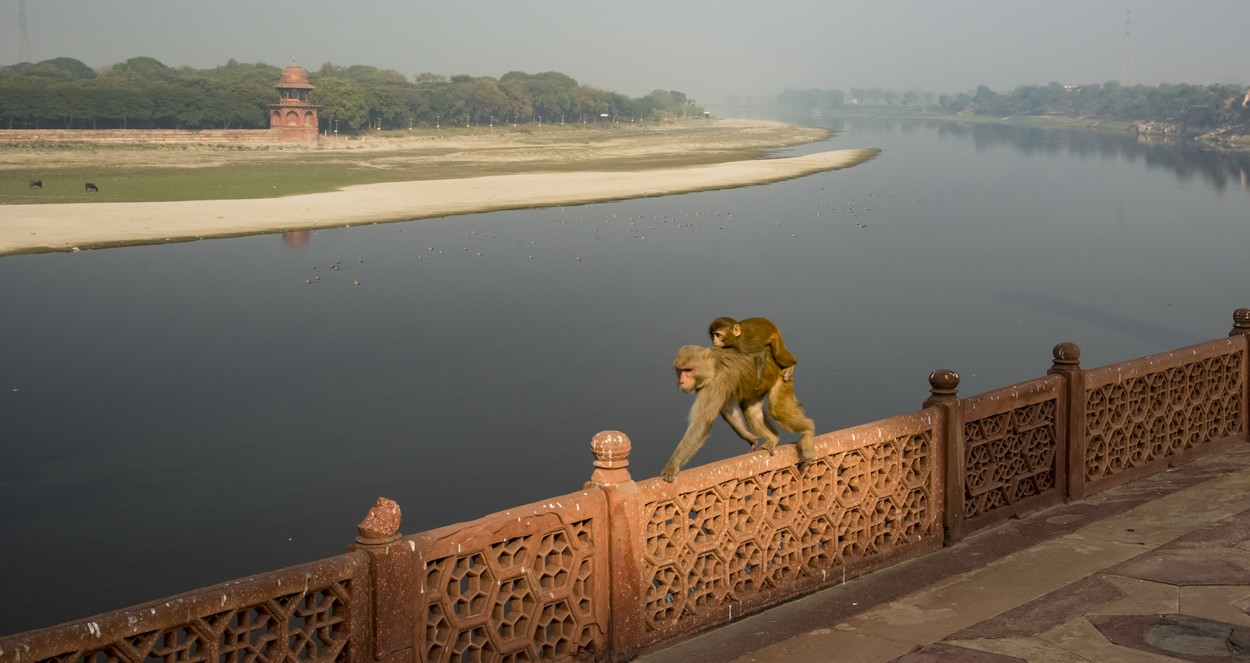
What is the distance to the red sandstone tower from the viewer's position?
322 ft

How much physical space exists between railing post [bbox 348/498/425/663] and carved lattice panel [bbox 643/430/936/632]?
1286mm

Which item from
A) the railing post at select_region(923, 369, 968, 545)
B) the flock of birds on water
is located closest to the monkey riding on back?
the railing post at select_region(923, 369, 968, 545)

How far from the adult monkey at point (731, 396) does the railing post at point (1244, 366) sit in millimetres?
4513

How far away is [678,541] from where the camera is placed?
6.63 meters

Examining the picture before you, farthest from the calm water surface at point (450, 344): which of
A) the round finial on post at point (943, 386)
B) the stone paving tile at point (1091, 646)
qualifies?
the stone paving tile at point (1091, 646)

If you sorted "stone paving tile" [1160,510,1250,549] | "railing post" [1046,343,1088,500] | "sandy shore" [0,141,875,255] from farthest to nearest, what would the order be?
"sandy shore" [0,141,875,255], "railing post" [1046,343,1088,500], "stone paving tile" [1160,510,1250,549]

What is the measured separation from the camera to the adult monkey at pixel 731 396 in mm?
6684

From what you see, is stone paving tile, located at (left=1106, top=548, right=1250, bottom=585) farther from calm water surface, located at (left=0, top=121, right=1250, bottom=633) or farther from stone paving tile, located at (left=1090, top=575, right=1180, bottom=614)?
calm water surface, located at (left=0, top=121, right=1250, bottom=633)

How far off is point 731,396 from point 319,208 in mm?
43834

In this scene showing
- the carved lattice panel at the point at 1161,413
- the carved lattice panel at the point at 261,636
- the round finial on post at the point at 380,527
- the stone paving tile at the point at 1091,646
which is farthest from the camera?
the carved lattice panel at the point at 1161,413

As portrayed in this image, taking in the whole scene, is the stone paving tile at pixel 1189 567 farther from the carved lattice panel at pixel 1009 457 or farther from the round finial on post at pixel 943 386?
the round finial on post at pixel 943 386

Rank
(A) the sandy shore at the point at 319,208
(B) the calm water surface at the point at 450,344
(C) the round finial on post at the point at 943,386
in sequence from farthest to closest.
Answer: (A) the sandy shore at the point at 319,208, (B) the calm water surface at the point at 450,344, (C) the round finial on post at the point at 943,386

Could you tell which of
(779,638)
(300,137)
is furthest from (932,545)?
(300,137)

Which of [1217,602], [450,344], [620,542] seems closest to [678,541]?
[620,542]
